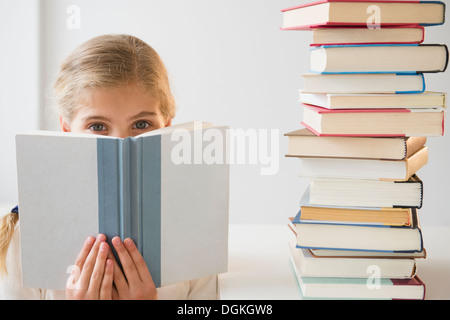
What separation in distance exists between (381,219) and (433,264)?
26 centimetres

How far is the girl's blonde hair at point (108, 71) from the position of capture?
3.98 feet

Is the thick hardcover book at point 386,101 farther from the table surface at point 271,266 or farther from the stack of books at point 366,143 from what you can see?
the table surface at point 271,266

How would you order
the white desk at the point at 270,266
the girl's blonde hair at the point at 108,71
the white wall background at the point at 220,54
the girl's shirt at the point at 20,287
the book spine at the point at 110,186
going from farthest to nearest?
the white wall background at the point at 220,54 → the girl's blonde hair at the point at 108,71 → the girl's shirt at the point at 20,287 → the white desk at the point at 270,266 → the book spine at the point at 110,186

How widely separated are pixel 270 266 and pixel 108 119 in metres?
0.48

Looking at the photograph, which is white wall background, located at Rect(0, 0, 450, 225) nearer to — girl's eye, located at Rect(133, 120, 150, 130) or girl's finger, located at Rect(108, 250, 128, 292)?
girl's eye, located at Rect(133, 120, 150, 130)

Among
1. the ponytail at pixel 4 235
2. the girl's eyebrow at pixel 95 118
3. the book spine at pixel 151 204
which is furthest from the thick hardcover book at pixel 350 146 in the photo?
the ponytail at pixel 4 235

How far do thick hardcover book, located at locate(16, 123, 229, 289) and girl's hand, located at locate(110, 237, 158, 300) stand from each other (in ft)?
0.05

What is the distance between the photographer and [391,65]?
888 millimetres

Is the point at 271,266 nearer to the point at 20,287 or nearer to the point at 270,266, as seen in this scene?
the point at 270,266

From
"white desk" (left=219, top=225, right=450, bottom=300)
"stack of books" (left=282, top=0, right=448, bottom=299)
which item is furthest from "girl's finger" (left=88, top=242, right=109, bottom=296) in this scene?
"stack of books" (left=282, top=0, right=448, bottom=299)

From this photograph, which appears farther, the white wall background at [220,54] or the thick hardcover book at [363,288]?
the white wall background at [220,54]

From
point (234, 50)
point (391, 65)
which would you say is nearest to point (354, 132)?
point (391, 65)

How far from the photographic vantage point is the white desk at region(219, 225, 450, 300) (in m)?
0.95

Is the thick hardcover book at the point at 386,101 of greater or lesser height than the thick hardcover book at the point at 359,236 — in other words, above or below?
above
